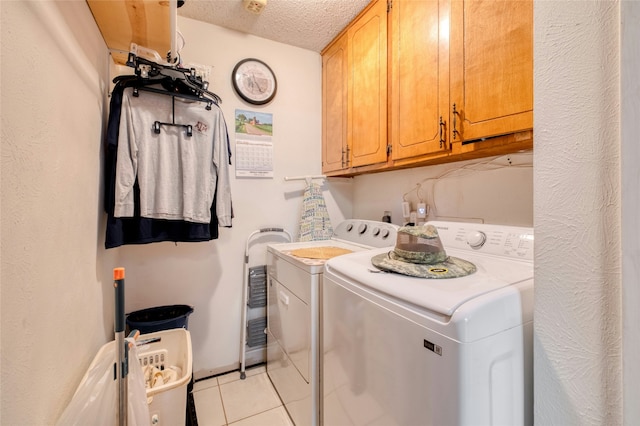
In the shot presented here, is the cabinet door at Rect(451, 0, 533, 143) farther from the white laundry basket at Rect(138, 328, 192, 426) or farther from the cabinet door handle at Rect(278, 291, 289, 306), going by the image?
the white laundry basket at Rect(138, 328, 192, 426)

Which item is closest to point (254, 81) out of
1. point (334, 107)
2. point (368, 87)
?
point (334, 107)

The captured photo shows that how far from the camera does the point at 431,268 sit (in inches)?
35.6

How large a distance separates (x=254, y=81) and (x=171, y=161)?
3.36ft

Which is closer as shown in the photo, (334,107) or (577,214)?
(577,214)

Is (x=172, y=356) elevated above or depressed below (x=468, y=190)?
below

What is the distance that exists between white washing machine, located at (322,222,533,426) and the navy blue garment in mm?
988

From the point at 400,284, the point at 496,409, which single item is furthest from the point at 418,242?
the point at 496,409

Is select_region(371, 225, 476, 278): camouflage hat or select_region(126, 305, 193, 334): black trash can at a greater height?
select_region(371, 225, 476, 278): camouflage hat

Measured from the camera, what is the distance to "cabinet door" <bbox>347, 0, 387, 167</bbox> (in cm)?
167

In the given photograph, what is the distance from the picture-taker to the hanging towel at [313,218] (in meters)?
2.12

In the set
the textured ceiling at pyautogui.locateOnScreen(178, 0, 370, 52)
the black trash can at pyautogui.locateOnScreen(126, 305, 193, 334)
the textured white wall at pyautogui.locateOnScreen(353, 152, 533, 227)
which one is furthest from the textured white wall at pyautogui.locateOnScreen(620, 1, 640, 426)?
the black trash can at pyautogui.locateOnScreen(126, 305, 193, 334)

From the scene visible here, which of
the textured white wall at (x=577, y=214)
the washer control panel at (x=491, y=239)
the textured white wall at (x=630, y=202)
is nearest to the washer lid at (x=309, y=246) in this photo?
the washer control panel at (x=491, y=239)

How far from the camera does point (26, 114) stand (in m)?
0.65

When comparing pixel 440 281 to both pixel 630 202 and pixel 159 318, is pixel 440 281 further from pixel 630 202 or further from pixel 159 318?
pixel 159 318
